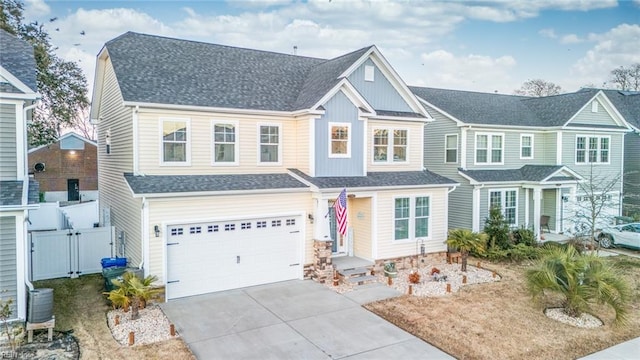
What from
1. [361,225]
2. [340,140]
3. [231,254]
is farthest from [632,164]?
[231,254]

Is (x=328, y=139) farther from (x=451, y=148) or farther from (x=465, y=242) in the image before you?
(x=451, y=148)

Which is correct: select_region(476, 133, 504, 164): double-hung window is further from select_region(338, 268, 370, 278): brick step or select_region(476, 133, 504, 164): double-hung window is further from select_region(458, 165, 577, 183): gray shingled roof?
select_region(338, 268, 370, 278): brick step

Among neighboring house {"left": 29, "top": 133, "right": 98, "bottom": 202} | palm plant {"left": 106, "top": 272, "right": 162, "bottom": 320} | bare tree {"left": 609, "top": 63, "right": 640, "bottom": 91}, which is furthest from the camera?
bare tree {"left": 609, "top": 63, "right": 640, "bottom": 91}

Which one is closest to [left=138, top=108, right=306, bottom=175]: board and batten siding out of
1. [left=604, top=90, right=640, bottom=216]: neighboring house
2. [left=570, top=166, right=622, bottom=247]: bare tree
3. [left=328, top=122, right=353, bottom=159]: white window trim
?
[left=328, top=122, right=353, bottom=159]: white window trim

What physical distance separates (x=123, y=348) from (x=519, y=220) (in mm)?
19373

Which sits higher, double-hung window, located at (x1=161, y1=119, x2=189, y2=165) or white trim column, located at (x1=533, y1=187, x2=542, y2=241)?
double-hung window, located at (x1=161, y1=119, x2=189, y2=165)

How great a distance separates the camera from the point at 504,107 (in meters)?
23.6

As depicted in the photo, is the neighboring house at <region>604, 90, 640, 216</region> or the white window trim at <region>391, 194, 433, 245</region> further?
the neighboring house at <region>604, 90, 640, 216</region>

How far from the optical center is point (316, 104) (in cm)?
1441

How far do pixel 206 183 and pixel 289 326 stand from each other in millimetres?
5263

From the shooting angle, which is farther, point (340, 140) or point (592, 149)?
point (592, 149)

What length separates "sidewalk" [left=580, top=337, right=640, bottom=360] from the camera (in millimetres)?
8771

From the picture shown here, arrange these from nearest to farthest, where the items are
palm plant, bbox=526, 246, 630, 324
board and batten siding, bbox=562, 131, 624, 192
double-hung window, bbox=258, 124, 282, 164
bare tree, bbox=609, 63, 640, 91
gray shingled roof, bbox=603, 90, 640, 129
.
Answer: palm plant, bbox=526, 246, 630, 324 → double-hung window, bbox=258, 124, 282, 164 → board and batten siding, bbox=562, 131, 624, 192 → gray shingled roof, bbox=603, 90, 640, 129 → bare tree, bbox=609, 63, 640, 91

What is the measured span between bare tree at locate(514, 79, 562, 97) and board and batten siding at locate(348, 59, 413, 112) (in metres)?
43.5
